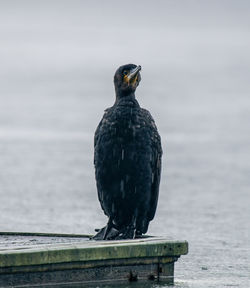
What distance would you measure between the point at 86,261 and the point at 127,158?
1391mm

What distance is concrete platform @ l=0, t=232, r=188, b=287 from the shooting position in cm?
1195

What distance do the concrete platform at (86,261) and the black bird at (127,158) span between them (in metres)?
0.46

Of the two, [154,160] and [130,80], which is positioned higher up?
[130,80]

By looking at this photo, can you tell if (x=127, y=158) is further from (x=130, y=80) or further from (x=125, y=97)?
(x=130, y=80)

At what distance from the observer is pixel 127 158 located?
13305mm

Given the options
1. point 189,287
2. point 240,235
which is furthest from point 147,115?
point 240,235

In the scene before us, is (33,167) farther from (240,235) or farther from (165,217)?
(240,235)

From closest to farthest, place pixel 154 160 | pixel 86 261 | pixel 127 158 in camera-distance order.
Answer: pixel 86 261 < pixel 127 158 < pixel 154 160

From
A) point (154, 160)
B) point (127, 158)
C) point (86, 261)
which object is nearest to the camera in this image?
point (86, 261)

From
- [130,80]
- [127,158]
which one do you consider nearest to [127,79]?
[130,80]

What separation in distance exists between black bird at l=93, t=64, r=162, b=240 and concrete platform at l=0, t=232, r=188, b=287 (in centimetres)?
46

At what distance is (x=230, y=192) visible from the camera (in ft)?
126

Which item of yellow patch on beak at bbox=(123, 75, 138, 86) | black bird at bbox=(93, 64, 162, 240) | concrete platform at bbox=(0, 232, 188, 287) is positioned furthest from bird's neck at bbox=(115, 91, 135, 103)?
concrete platform at bbox=(0, 232, 188, 287)

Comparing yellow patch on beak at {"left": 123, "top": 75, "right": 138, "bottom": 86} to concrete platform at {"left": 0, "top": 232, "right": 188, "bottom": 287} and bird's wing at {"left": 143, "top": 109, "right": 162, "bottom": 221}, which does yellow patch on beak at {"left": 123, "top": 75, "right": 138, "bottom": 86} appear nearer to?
bird's wing at {"left": 143, "top": 109, "right": 162, "bottom": 221}
